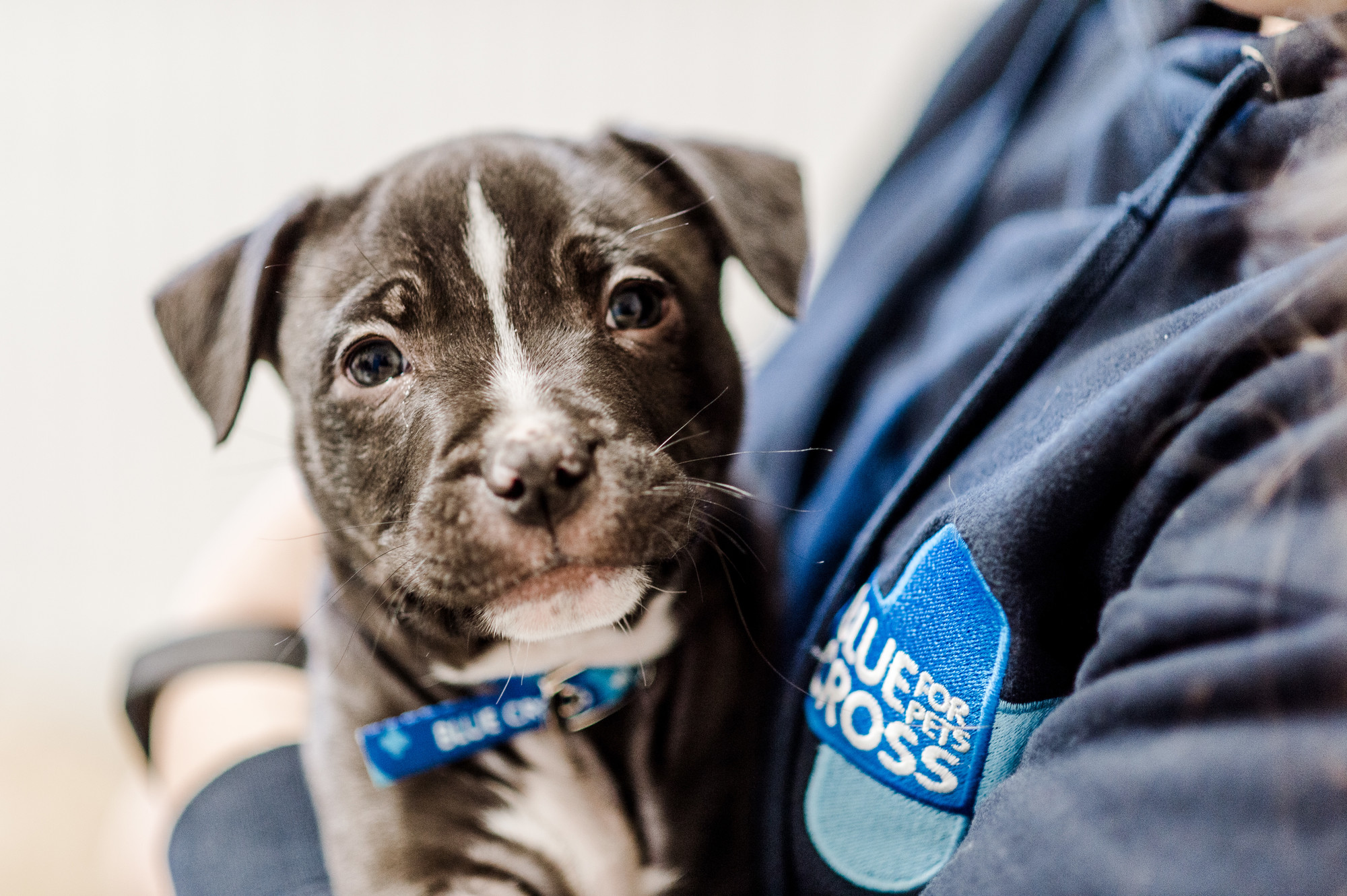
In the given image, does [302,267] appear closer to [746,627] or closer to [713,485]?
[713,485]

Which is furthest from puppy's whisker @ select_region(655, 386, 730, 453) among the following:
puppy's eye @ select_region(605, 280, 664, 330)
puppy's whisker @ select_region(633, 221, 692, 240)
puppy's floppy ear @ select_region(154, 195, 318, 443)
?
puppy's floppy ear @ select_region(154, 195, 318, 443)

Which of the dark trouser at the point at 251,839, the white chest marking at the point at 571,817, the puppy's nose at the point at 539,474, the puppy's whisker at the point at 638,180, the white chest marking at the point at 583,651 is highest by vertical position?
the puppy's whisker at the point at 638,180

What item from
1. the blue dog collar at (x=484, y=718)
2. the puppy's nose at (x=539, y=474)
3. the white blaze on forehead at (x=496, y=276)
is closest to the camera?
the puppy's nose at (x=539, y=474)

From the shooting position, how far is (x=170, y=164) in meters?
2.75

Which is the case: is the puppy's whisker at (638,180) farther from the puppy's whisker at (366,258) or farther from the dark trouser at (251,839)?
the dark trouser at (251,839)

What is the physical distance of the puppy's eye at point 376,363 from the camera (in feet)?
4.02

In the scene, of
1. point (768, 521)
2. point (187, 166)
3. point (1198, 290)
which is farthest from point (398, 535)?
point (187, 166)

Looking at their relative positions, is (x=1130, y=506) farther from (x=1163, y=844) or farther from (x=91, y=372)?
(x=91, y=372)

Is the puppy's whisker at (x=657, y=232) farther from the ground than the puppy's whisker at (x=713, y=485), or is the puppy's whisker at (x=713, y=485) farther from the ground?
the puppy's whisker at (x=657, y=232)

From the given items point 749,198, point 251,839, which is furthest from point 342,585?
point 749,198

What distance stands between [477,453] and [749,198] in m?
0.59

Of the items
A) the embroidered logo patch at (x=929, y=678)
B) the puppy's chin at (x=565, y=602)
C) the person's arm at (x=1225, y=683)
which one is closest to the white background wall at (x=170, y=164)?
the puppy's chin at (x=565, y=602)

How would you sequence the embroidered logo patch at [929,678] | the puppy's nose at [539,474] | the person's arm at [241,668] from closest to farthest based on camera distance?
the embroidered logo patch at [929,678] → the puppy's nose at [539,474] → the person's arm at [241,668]

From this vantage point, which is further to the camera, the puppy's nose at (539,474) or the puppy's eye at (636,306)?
the puppy's eye at (636,306)
